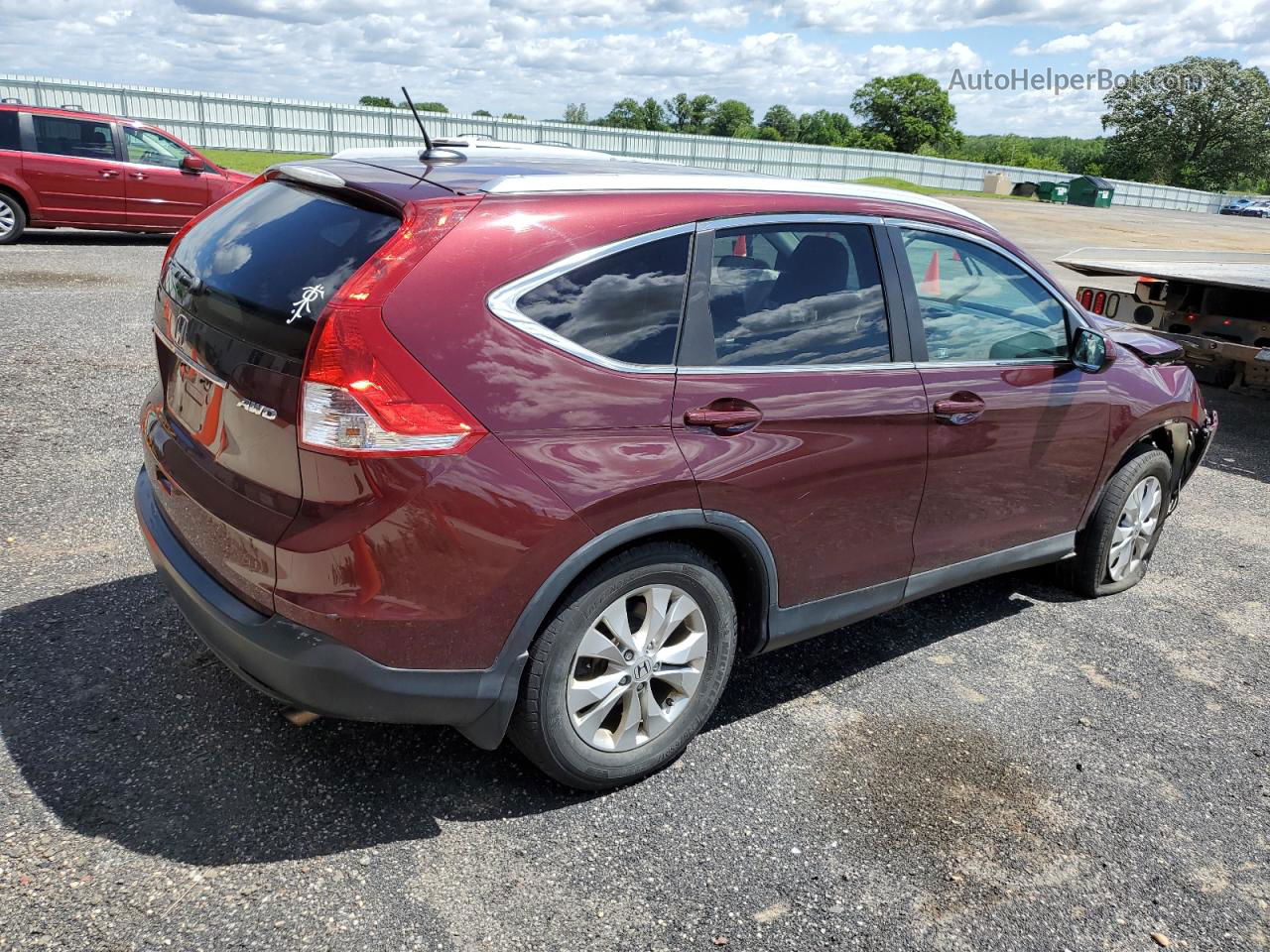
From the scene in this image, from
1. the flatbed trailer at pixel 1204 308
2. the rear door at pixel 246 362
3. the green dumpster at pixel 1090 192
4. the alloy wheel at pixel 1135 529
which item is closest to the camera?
the rear door at pixel 246 362

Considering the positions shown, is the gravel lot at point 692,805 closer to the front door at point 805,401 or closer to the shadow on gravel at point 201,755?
the shadow on gravel at point 201,755

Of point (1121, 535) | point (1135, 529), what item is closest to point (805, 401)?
point (1121, 535)

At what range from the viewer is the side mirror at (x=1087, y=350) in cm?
415

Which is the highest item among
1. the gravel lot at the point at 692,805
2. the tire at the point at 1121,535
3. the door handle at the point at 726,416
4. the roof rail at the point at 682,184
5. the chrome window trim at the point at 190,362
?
the roof rail at the point at 682,184

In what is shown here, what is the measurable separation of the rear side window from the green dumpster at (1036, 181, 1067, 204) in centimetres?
6383

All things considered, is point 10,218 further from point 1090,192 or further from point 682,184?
point 1090,192

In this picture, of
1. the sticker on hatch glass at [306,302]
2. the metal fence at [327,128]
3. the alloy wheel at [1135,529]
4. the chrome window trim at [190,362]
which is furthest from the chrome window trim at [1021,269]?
the metal fence at [327,128]

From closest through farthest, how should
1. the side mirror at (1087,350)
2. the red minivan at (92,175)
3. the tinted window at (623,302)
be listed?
the tinted window at (623,302)
the side mirror at (1087,350)
the red minivan at (92,175)

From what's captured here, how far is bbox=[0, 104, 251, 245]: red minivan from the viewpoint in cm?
1301

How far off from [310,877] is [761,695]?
1.73 metres

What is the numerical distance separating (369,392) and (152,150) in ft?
44.9

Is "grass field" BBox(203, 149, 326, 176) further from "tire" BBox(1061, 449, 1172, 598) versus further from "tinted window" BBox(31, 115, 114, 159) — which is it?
"tire" BBox(1061, 449, 1172, 598)

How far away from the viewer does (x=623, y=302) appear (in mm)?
2840

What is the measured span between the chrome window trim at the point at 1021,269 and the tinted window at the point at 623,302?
1009 mm
